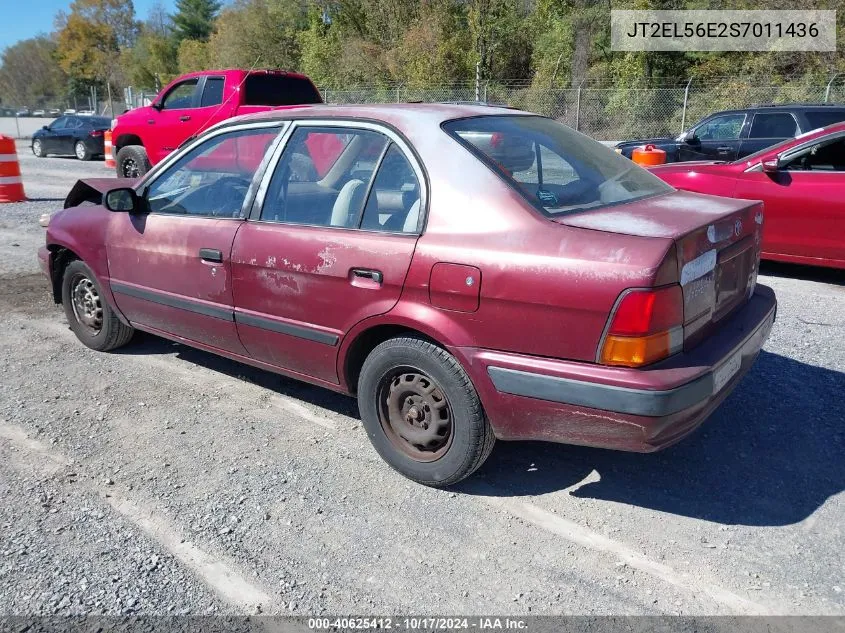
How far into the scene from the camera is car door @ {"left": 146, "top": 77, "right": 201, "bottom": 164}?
11.6m

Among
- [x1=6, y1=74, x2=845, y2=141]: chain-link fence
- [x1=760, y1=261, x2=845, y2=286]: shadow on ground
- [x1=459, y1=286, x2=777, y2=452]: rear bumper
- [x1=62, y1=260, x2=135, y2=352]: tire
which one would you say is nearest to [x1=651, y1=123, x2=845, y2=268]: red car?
[x1=760, y1=261, x2=845, y2=286]: shadow on ground

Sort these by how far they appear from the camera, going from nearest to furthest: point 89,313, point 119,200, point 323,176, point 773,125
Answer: point 323,176
point 119,200
point 89,313
point 773,125

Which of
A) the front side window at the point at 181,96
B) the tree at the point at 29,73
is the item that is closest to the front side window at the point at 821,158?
the front side window at the point at 181,96

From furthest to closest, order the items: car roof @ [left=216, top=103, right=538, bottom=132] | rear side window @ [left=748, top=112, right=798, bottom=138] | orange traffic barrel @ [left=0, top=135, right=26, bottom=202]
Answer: orange traffic barrel @ [left=0, top=135, right=26, bottom=202]
rear side window @ [left=748, top=112, right=798, bottom=138]
car roof @ [left=216, top=103, right=538, bottom=132]

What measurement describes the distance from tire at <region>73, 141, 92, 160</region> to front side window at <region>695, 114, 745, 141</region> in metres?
17.2

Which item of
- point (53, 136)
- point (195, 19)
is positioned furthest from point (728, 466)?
point (195, 19)

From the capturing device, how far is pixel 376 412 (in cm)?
335

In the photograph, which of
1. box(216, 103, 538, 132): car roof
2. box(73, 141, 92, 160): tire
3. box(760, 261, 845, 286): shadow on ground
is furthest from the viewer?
box(73, 141, 92, 160): tire

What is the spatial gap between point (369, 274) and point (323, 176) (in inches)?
32.8

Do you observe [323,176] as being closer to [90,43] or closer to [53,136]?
[53,136]

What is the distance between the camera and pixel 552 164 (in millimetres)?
3518

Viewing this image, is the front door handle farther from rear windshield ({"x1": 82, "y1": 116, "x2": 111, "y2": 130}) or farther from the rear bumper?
rear windshield ({"x1": 82, "y1": 116, "x2": 111, "y2": 130})

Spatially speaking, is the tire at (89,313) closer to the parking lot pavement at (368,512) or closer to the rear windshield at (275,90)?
the parking lot pavement at (368,512)

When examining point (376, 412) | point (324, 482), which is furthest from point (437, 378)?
point (324, 482)
